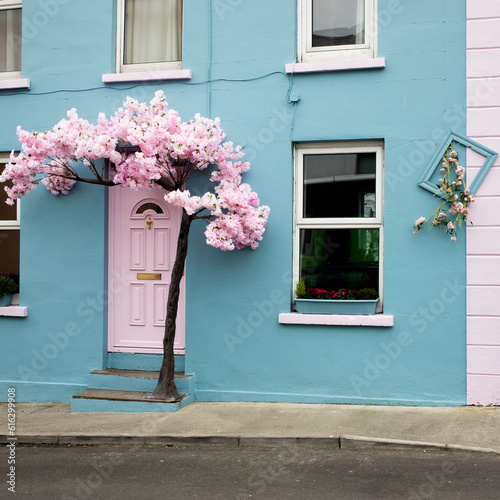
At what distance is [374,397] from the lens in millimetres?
7695

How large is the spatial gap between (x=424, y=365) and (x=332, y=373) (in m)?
1.08

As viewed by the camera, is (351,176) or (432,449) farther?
(351,176)

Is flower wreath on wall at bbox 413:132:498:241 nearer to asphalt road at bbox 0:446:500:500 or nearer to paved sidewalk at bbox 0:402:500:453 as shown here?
paved sidewalk at bbox 0:402:500:453

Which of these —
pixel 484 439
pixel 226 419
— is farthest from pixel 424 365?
pixel 226 419

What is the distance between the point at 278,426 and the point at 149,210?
11.0 feet

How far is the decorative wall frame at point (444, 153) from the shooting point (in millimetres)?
7430

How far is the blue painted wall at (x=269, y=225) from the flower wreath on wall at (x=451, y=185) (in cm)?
12

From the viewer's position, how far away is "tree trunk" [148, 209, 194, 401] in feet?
25.2

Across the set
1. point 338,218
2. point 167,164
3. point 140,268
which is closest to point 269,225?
point 338,218

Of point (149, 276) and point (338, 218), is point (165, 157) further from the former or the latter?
point (338, 218)

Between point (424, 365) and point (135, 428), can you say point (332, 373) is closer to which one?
point (424, 365)

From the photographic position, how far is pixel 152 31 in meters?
8.78

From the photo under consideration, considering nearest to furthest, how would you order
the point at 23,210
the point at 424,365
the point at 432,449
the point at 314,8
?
the point at 432,449 < the point at 424,365 < the point at 314,8 < the point at 23,210

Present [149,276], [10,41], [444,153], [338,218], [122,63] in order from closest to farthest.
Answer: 1. [444,153]
2. [338,218]
3. [149,276]
4. [122,63]
5. [10,41]
